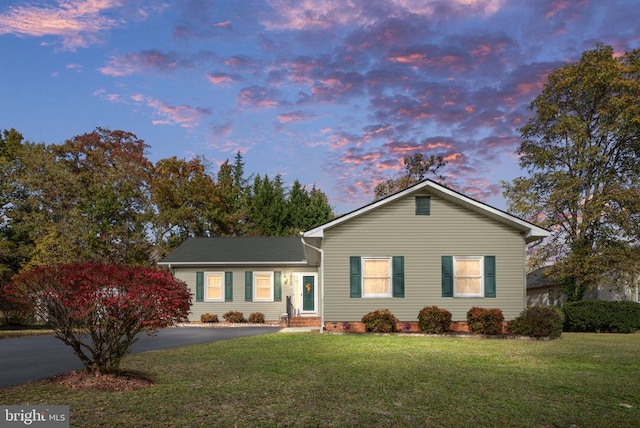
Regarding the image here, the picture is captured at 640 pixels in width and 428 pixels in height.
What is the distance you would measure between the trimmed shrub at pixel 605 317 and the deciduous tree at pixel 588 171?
7.63 feet

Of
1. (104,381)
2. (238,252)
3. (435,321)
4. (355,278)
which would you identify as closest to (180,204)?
(238,252)

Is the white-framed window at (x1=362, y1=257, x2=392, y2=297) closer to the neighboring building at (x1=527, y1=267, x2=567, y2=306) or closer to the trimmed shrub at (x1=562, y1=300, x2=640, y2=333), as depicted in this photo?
the trimmed shrub at (x1=562, y1=300, x2=640, y2=333)

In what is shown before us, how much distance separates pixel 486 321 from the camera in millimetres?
18844

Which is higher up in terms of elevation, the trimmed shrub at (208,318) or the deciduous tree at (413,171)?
the deciduous tree at (413,171)

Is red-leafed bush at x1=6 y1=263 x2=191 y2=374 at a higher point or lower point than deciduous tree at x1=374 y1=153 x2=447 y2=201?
lower

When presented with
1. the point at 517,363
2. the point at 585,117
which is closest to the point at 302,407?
the point at 517,363

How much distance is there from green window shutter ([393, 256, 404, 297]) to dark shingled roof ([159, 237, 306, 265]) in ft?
27.2

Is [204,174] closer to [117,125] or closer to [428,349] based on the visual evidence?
[117,125]

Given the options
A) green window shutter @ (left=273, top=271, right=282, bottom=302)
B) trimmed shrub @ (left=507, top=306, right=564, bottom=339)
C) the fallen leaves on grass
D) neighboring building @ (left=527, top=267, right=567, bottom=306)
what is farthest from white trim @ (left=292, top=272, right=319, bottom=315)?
the fallen leaves on grass

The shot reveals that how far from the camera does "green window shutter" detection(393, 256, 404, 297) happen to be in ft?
66.3

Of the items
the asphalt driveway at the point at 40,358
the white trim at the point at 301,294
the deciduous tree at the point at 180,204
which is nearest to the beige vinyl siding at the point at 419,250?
the asphalt driveway at the point at 40,358

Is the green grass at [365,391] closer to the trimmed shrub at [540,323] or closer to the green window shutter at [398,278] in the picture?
the trimmed shrub at [540,323]

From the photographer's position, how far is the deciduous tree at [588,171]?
2723 centimetres

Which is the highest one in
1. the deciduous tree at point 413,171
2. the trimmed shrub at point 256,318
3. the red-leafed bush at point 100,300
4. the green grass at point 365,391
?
the deciduous tree at point 413,171
